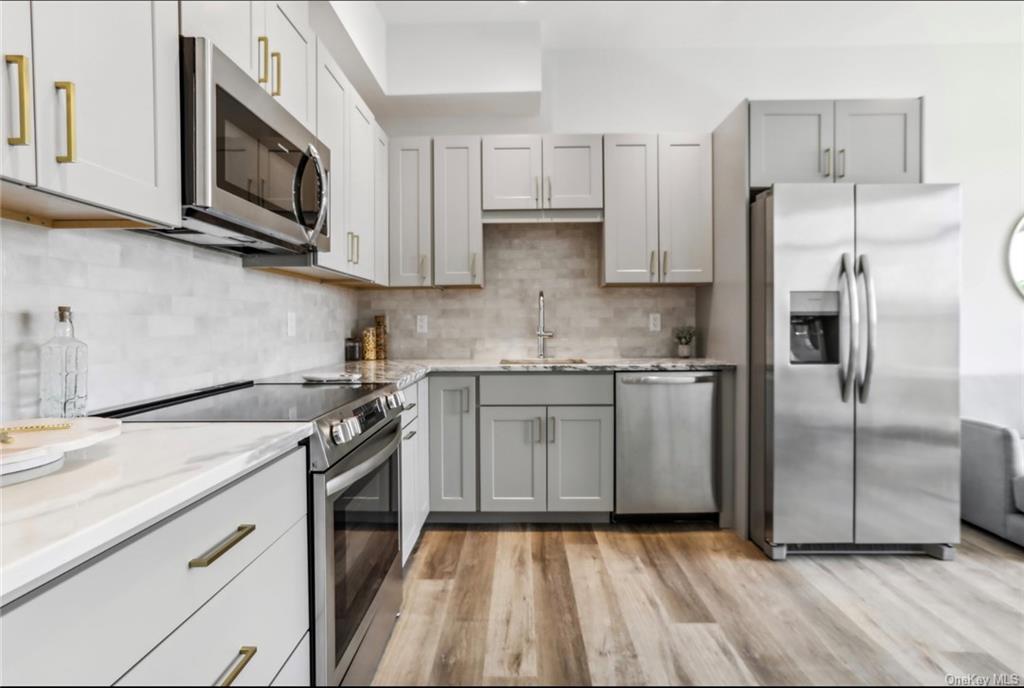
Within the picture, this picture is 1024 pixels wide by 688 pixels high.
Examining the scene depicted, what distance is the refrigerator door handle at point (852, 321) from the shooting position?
2414mm

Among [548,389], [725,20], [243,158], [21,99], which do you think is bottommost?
[548,389]

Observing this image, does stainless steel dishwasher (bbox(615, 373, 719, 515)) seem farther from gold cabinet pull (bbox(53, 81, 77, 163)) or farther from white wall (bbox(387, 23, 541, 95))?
gold cabinet pull (bbox(53, 81, 77, 163))

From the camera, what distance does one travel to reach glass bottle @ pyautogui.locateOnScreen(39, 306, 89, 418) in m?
1.19

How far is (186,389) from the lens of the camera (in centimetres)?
171

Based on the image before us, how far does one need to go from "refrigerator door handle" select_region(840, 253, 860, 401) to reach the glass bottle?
278 centimetres

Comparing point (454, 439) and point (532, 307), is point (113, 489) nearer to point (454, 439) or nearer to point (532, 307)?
point (454, 439)

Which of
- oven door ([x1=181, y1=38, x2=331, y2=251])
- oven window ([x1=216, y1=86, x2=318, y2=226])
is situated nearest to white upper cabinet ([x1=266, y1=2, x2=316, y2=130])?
oven door ([x1=181, y1=38, x2=331, y2=251])

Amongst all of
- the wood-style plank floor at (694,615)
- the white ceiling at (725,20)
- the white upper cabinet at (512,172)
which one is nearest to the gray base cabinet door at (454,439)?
the wood-style plank floor at (694,615)

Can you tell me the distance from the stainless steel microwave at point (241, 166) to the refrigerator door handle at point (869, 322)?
2312mm

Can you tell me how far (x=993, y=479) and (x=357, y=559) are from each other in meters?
3.03

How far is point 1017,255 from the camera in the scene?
3275mm

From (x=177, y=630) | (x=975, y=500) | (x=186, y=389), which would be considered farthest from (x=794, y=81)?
(x=177, y=630)

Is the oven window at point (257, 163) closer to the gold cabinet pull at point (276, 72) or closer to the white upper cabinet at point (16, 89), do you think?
the gold cabinet pull at point (276, 72)

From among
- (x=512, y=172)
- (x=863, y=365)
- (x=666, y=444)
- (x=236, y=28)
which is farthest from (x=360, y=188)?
(x=863, y=365)
